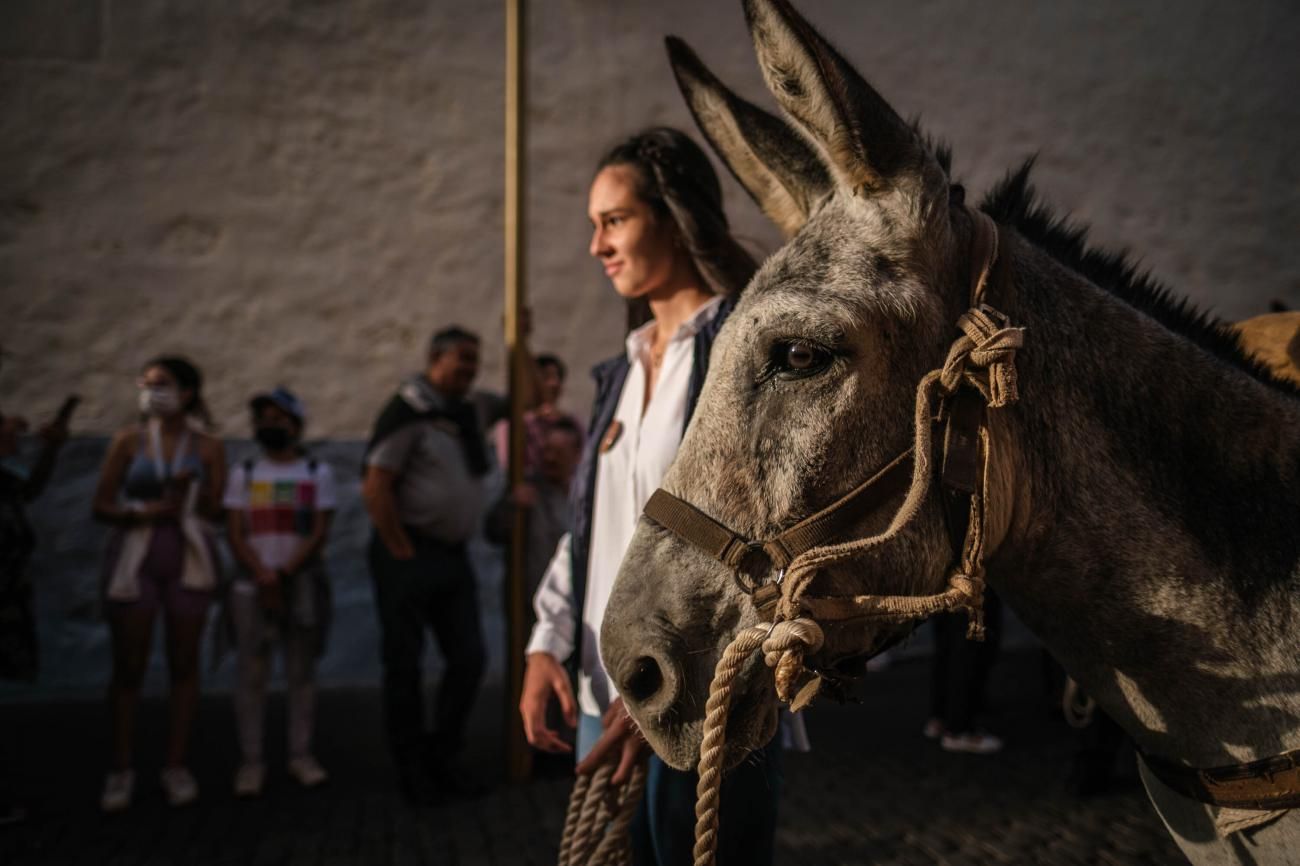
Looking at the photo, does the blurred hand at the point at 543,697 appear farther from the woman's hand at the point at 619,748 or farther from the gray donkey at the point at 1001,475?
the gray donkey at the point at 1001,475

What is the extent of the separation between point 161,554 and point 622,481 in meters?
3.60

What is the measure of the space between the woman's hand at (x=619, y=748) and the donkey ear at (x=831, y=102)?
1036 mm

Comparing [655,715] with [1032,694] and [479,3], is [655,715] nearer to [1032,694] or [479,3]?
[1032,694]

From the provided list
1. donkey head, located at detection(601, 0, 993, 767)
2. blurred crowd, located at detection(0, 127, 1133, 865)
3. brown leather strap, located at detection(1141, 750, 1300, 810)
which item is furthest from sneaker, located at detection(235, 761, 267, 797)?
brown leather strap, located at detection(1141, 750, 1300, 810)

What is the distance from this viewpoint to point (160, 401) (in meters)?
4.85

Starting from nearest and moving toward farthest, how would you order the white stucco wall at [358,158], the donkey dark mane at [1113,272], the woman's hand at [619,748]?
the donkey dark mane at [1113,272] < the woman's hand at [619,748] < the white stucco wall at [358,158]

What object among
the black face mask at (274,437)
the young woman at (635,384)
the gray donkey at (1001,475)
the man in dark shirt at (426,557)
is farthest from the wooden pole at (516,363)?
the gray donkey at (1001,475)

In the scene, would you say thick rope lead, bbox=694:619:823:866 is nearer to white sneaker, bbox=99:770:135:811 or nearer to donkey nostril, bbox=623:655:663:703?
donkey nostril, bbox=623:655:663:703

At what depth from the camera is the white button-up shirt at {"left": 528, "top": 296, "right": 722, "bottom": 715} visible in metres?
1.92

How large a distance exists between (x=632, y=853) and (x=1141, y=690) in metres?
1.03

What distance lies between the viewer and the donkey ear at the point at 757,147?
5.24 feet

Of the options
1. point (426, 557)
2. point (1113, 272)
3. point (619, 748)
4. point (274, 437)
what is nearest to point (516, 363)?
point (426, 557)

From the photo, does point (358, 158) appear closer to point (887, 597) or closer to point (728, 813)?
point (728, 813)

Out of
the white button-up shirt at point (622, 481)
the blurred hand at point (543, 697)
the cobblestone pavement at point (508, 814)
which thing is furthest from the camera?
the cobblestone pavement at point (508, 814)
